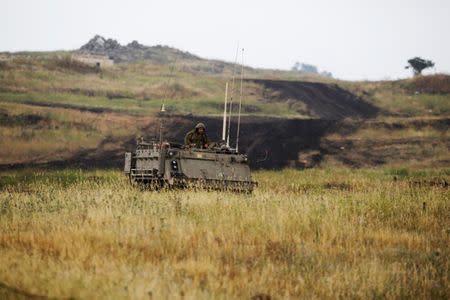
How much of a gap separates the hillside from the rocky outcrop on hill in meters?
20.7

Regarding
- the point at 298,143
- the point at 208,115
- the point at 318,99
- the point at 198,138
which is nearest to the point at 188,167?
the point at 198,138

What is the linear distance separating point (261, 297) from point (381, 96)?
51.0 m

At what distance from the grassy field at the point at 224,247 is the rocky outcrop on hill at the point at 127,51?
2712 inches

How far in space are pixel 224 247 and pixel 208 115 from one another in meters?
33.0

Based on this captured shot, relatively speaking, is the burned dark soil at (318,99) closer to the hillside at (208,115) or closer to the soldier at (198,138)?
the hillside at (208,115)

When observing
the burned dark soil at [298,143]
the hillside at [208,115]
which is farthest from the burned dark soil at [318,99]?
the burned dark soil at [298,143]

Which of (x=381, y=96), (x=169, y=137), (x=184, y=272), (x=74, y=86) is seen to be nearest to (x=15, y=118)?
(x=169, y=137)

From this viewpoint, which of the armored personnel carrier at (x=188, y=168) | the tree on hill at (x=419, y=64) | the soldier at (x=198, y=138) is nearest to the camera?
the armored personnel carrier at (x=188, y=168)

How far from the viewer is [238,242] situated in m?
10.2

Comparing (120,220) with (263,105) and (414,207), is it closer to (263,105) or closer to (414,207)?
(414,207)

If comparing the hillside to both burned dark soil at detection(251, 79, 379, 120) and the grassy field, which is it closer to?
burned dark soil at detection(251, 79, 379, 120)

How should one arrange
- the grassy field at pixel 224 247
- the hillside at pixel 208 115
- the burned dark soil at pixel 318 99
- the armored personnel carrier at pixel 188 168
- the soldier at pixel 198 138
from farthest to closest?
the burned dark soil at pixel 318 99 → the hillside at pixel 208 115 → the soldier at pixel 198 138 → the armored personnel carrier at pixel 188 168 → the grassy field at pixel 224 247

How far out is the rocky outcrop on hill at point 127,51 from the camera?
8400 cm

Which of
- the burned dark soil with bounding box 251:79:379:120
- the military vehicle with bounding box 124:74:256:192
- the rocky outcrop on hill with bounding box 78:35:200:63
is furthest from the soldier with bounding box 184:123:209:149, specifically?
the rocky outcrop on hill with bounding box 78:35:200:63
